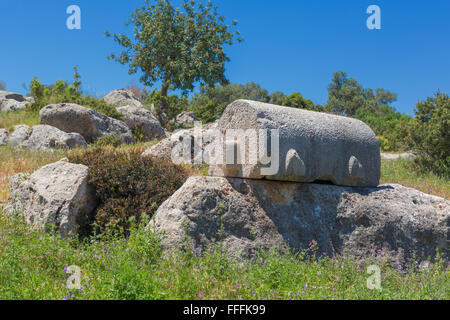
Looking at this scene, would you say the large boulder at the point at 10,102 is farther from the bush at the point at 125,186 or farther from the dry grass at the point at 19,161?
the bush at the point at 125,186

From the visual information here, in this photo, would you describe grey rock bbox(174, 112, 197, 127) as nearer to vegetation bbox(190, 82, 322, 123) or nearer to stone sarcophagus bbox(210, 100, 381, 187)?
vegetation bbox(190, 82, 322, 123)

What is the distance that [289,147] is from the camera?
17.3 ft

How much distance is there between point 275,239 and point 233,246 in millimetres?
652

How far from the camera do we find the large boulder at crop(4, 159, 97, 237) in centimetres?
589

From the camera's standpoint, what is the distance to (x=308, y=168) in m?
5.51

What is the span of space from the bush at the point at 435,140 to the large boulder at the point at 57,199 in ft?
40.8

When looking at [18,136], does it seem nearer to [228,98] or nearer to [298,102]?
[298,102]

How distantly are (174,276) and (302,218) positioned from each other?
2.37m

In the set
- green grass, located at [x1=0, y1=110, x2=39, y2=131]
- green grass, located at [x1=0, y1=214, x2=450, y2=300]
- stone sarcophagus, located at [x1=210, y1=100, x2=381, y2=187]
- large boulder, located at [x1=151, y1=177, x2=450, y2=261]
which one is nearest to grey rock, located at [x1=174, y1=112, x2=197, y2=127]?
green grass, located at [x1=0, y1=110, x2=39, y2=131]

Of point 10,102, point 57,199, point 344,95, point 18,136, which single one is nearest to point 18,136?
point 18,136

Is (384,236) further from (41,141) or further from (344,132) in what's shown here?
(41,141)

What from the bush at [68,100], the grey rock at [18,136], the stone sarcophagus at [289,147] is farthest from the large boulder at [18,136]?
the stone sarcophagus at [289,147]
